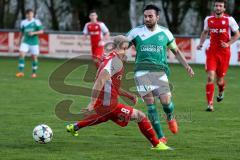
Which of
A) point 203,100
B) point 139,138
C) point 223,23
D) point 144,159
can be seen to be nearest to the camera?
point 144,159

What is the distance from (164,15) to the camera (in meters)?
42.7

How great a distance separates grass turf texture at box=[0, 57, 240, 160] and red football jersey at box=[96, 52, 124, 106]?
70cm

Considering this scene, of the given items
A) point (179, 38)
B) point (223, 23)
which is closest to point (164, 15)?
point (179, 38)

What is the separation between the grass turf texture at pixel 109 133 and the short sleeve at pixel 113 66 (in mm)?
1105

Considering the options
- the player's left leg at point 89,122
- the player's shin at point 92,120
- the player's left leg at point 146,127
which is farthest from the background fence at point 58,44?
the player's left leg at point 146,127

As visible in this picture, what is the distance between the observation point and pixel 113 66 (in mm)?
9680

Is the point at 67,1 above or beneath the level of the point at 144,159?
beneath

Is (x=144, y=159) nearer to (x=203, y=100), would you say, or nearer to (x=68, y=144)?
(x=68, y=144)

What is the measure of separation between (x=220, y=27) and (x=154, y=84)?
5.10m

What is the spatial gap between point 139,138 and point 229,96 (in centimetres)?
791

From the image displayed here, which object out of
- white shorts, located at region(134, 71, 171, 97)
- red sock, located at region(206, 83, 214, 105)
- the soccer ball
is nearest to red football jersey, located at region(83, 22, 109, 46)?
red sock, located at region(206, 83, 214, 105)

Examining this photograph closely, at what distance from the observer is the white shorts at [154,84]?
34.9 ft

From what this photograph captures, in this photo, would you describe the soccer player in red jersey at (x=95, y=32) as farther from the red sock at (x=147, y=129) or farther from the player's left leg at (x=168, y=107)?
the red sock at (x=147, y=129)

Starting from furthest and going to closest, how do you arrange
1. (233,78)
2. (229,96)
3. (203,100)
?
(233,78) < (229,96) < (203,100)
